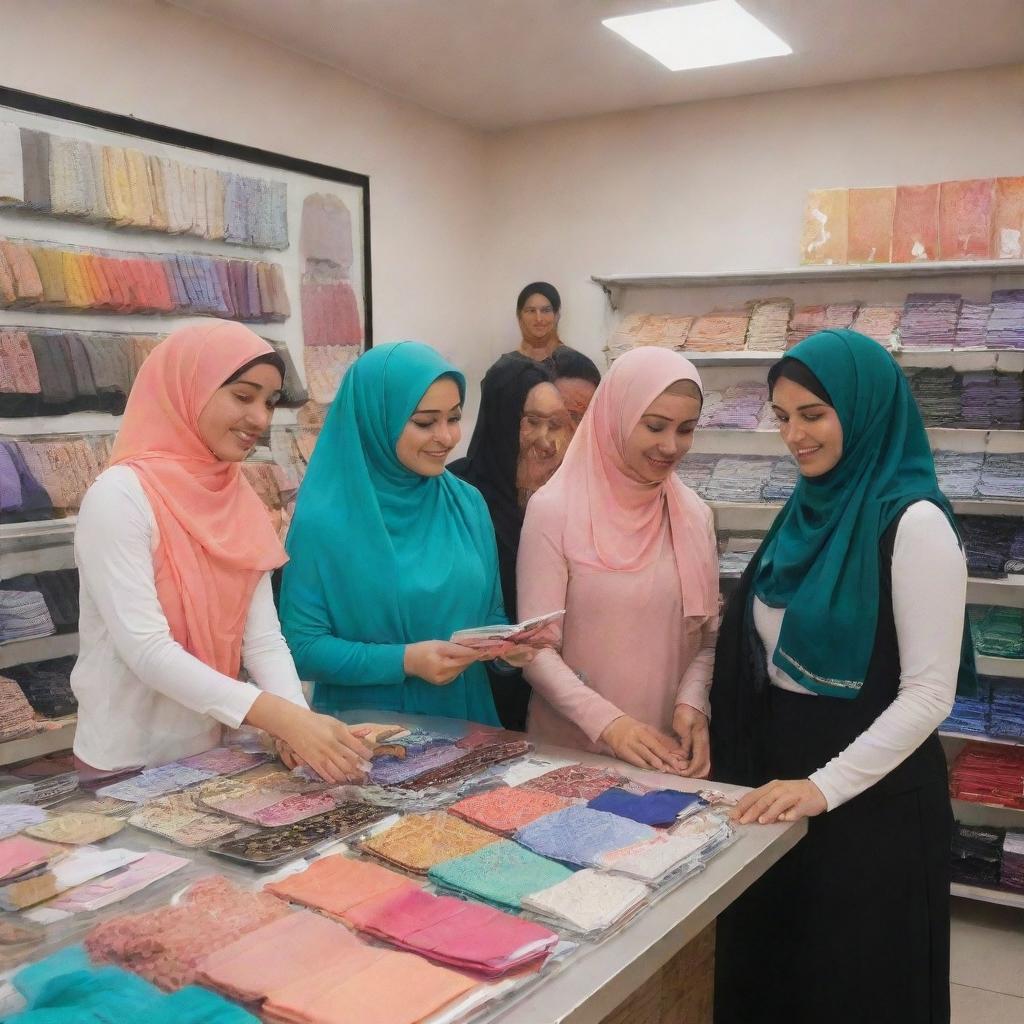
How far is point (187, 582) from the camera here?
188 cm

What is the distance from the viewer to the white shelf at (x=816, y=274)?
13.0 ft

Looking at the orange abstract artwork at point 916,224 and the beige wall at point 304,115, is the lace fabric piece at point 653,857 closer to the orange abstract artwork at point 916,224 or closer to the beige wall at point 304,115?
the beige wall at point 304,115

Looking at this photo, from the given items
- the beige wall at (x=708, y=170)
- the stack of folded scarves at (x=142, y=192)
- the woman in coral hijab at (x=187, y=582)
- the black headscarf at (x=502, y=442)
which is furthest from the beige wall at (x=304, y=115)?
the woman in coral hijab at (x=187, y=582)

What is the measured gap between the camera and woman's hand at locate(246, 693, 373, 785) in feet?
5.43

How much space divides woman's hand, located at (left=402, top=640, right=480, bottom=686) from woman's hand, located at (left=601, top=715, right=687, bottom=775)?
0.30m

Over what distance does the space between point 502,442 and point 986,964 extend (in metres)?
2.36

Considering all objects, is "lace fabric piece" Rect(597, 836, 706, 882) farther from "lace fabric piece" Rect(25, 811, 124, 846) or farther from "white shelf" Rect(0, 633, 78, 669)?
"white shelf" Rect(0, 633, 78, 669)

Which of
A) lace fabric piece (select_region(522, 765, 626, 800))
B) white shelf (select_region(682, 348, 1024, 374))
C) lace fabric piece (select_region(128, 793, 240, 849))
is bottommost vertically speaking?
lace fabric piece (select_region(522, 765, 626, 800))

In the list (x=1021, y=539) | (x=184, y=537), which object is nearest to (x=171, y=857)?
(x=184, y=537)

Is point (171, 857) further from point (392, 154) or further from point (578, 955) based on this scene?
point (392, 154)

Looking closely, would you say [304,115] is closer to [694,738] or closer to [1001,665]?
[694,738]

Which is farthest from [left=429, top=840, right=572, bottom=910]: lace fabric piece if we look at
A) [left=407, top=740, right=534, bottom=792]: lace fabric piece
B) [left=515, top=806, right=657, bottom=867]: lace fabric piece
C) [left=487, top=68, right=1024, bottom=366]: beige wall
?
[left=487, top=68, right=1024, bottom=366]: beige wall

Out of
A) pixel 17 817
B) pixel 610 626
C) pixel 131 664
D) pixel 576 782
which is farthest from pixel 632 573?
pixel 17 817

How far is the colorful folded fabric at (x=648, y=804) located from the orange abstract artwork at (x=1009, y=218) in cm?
313
